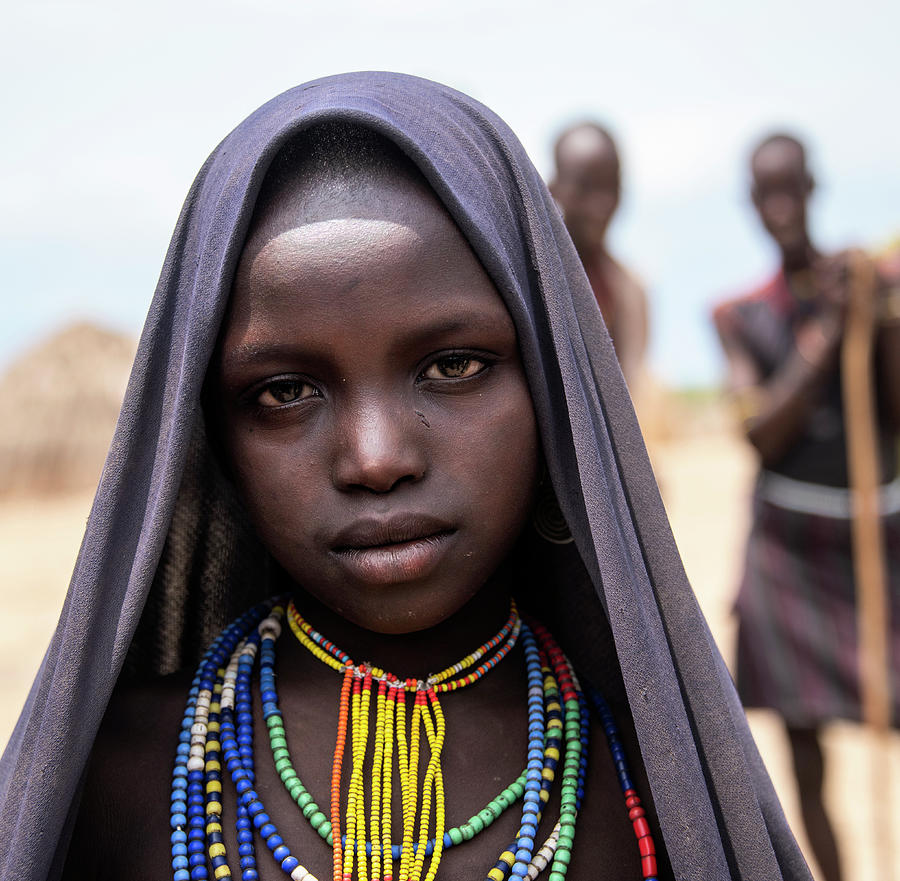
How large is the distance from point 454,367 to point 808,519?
309 centimetres

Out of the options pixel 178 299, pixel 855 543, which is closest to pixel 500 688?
pixel 178 299

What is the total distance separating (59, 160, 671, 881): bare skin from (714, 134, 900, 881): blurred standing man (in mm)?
2876

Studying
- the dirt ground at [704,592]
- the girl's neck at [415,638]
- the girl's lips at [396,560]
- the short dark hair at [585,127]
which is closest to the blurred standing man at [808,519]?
the dirt ground at [704,592]

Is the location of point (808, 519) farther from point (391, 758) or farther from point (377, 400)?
point (377, 400)

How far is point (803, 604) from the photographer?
13.8 ft

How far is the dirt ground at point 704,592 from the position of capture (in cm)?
460

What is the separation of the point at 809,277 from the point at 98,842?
3774 mm

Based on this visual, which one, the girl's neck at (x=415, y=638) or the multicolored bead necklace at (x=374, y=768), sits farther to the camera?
the girl's neck at (x=415, y=638)

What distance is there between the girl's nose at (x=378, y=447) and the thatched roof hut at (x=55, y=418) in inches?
565

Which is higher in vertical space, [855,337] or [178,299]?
Result: [178,299]

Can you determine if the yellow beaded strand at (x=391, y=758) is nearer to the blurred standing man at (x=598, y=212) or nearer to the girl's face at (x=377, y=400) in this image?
the girl's face at (x=377, y=400)

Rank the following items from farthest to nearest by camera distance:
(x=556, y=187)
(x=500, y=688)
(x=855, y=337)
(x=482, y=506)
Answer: (x=556, y=187) → (x=855, y=337) → (x=500, y=688) → (x=482, y=506)

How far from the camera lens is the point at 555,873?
1.39 m

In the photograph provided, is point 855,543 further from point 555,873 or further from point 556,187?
point 555,873
